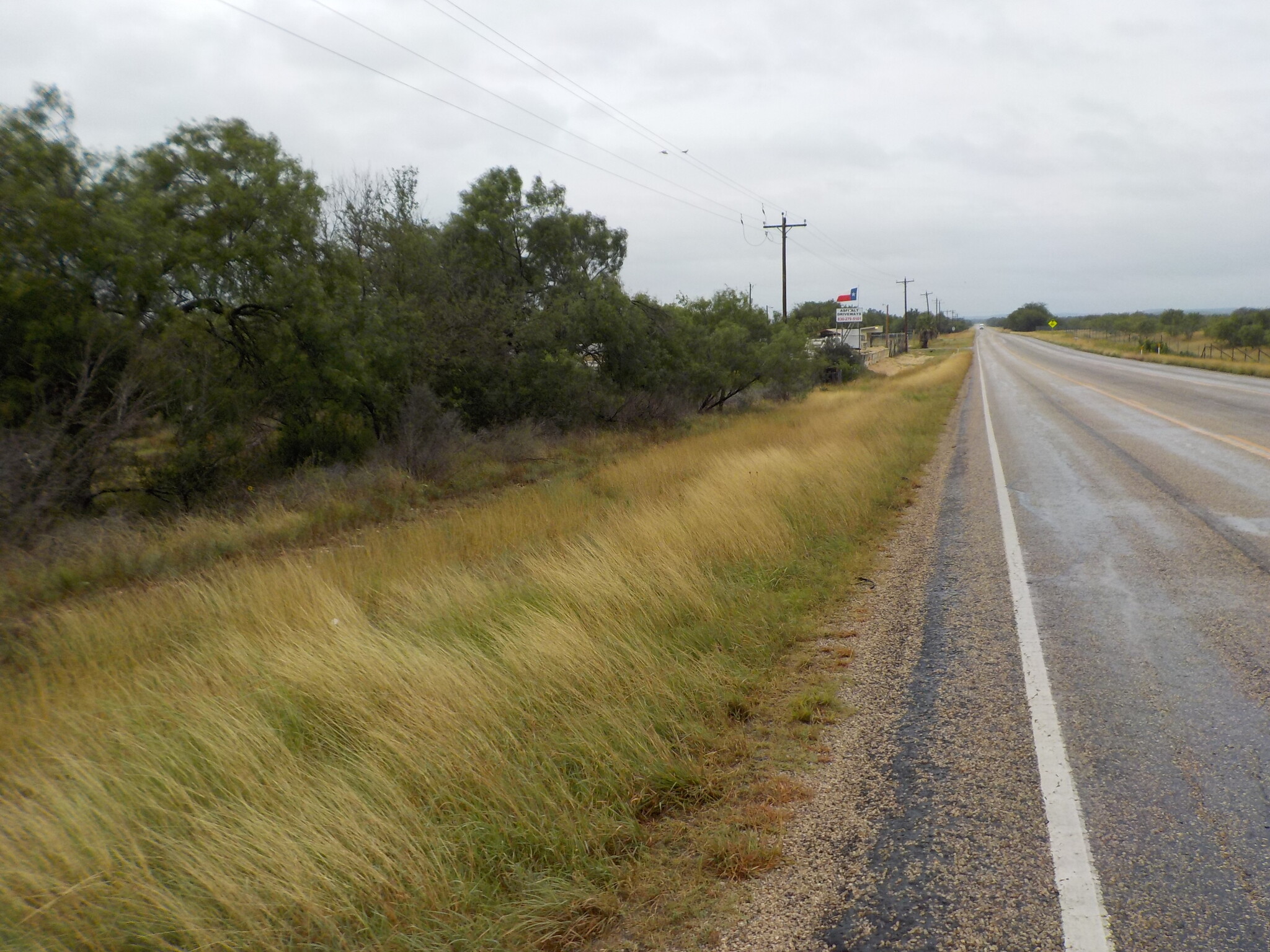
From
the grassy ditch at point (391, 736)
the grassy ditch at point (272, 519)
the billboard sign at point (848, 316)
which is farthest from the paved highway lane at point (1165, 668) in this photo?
the billboard sign at point (848, 316)

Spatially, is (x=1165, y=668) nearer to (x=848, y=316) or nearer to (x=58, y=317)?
(x=58, y=317)

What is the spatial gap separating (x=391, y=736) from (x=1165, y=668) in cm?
470

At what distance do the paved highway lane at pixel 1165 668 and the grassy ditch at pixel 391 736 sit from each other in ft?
4.85

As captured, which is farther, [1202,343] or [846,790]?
[1202,343]

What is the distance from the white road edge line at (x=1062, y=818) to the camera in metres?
2.75

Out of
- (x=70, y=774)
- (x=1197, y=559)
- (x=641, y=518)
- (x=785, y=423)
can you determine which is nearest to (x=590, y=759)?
(x=70, y=774)

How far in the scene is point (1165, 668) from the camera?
16.2 feet

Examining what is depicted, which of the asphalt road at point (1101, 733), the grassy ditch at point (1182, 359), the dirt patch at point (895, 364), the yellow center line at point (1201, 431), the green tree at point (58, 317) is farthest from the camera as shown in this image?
the dirt patch at point (895, 364)

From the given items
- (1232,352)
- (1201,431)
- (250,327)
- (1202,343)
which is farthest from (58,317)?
(1202,343)

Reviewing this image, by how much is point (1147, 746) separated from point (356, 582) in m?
6.41

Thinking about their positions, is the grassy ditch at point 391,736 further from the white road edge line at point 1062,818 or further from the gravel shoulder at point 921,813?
the white road edge line at point 1062,818

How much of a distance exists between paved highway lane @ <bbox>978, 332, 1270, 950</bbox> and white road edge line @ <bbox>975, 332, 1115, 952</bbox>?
51 mm

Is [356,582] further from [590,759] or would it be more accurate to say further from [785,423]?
[785,423]

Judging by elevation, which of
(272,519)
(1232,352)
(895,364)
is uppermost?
(1232,352)
